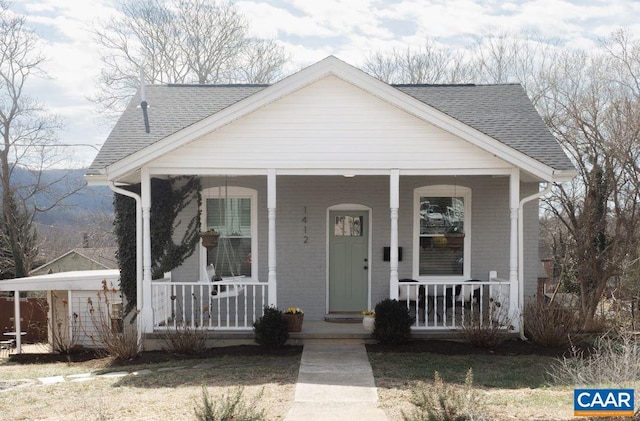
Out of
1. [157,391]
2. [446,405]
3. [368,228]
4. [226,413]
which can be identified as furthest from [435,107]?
[226,413]

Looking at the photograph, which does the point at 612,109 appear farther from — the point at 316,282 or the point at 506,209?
the point at 316,282

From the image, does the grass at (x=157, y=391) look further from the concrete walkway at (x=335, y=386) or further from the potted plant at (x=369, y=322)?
the potted plant at (x=369, y=322)

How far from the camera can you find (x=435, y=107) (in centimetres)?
1101

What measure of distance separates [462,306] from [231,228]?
16.1 feet

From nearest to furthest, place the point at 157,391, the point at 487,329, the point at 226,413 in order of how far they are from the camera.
Result: the point at 226,413, the point at 157,391, the point at 487,329

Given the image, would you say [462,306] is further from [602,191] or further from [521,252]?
[602,191]

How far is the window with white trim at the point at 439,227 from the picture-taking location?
477 inches

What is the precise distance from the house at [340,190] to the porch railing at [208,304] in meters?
0.04

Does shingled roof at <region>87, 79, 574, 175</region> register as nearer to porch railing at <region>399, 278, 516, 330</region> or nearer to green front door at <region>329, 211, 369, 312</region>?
porch railing at <region>399, 278, 516, 330</region>

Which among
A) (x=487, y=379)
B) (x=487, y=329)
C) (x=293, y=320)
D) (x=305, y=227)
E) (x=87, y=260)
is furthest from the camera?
(x=87, y=260)

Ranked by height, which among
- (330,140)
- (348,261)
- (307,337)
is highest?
(330,140)

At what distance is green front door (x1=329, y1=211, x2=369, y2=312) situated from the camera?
12188 mm

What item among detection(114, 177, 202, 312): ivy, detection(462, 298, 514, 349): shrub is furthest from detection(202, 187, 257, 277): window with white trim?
detection(462, 298, 514, 349): shrub

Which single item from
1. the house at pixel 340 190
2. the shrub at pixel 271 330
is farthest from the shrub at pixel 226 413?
the house at pixel 340 190
